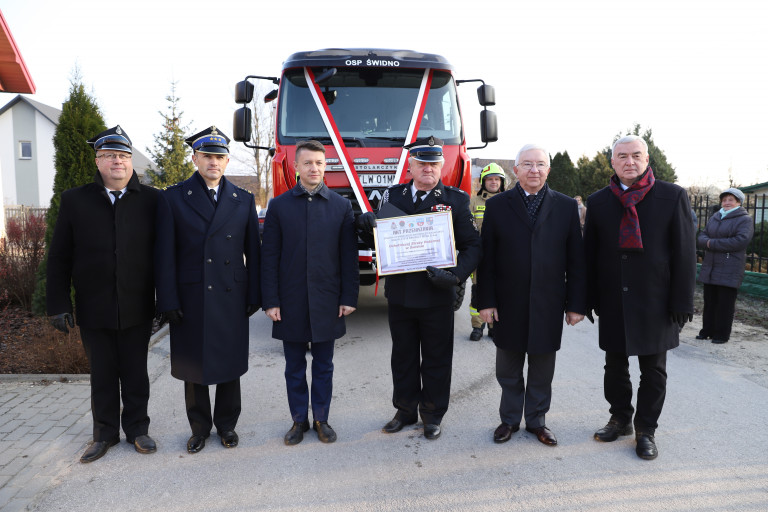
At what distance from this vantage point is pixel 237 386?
3824 millimetres

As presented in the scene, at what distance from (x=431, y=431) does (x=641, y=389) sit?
1522mm

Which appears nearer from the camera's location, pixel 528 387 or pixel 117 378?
pixel 117 378

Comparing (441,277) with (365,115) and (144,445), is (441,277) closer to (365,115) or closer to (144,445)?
(144,445)

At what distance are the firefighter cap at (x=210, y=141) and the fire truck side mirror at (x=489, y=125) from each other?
4490 mm

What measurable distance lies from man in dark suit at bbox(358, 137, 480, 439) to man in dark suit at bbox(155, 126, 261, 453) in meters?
0.94

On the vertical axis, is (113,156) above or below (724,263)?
above

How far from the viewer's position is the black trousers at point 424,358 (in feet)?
12.4

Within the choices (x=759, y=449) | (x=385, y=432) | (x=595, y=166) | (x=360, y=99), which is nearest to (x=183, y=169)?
(x=360, y=99)

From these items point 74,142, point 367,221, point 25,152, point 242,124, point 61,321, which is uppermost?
point 25,152

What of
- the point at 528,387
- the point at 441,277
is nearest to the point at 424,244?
the point at 441,277

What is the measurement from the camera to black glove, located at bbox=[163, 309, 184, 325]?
3521 mm

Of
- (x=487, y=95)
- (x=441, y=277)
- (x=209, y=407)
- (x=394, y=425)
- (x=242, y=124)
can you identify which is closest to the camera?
(x=441, y=277)

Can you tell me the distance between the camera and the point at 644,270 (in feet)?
11.4

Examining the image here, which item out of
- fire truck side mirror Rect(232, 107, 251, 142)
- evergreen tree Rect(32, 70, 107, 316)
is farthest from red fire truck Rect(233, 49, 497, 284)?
evergreen tree Rect(32, 70, 107, 316)
